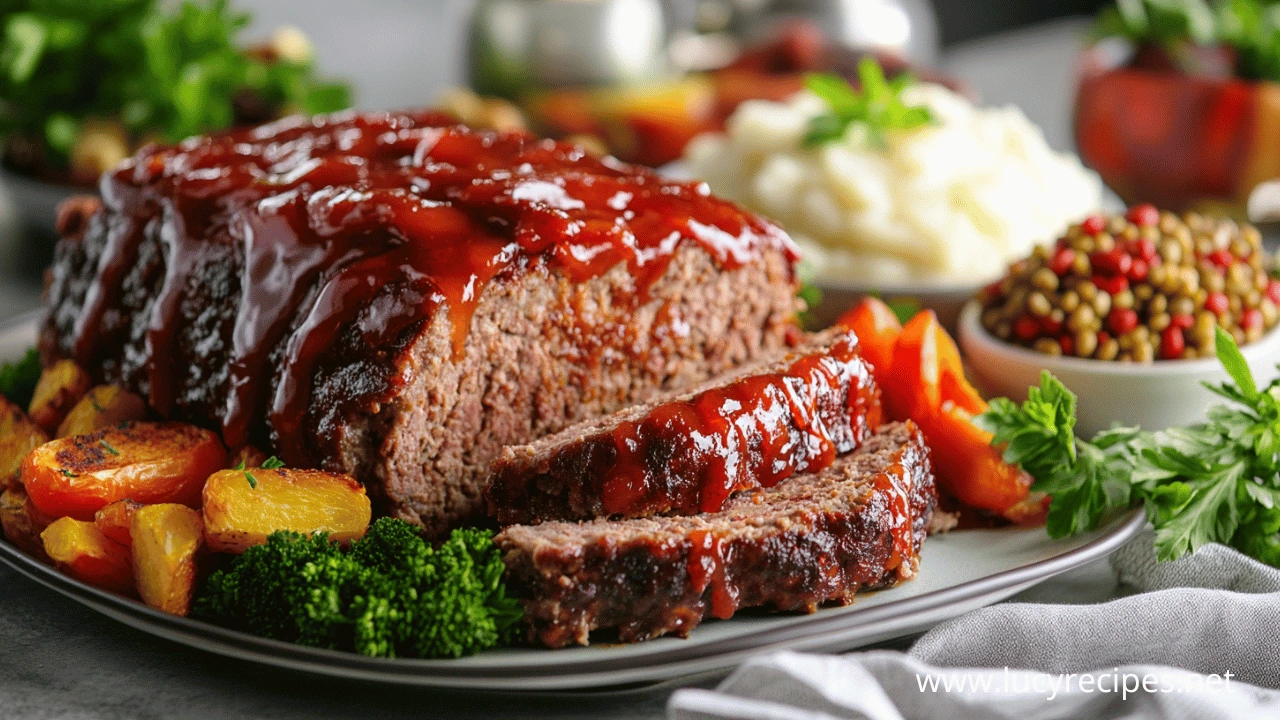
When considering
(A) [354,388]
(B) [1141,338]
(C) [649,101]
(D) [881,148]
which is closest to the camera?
(A) [354,388]

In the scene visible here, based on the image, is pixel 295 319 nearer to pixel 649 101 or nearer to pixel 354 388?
pixel 354 388

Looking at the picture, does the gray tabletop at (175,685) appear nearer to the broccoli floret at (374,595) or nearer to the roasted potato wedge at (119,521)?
the broccoli floret at (374,595)

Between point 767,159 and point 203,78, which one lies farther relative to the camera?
point 203,78

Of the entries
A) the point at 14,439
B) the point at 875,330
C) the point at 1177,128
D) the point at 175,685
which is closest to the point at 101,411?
the point at 14,439

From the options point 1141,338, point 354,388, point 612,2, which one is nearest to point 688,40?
point 612,2

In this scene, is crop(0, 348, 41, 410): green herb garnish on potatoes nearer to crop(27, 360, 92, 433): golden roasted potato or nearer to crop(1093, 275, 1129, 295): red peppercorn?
crop(27, 360, 92, 433): golden roasted potato
